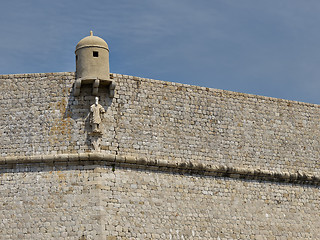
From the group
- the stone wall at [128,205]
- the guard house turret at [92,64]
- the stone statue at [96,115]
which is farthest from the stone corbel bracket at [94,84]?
the stone wall at [128,205]

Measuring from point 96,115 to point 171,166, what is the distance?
221cm

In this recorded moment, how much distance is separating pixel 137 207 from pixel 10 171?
2.99m

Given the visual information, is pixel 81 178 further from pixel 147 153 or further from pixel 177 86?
pixel 177 86

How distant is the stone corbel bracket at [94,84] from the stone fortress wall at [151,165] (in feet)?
0.50

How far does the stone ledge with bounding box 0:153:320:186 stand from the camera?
63.8 ft

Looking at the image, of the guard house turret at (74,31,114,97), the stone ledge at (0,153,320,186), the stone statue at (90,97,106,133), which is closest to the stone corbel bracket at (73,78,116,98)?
the guard house turret at (74,31,114,97)

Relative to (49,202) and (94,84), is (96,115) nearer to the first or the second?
(94,84)

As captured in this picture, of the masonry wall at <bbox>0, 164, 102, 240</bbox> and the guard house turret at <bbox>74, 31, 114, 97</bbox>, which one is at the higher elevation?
the guard house turret at <bbox>74, 31, 114, 97</bbox>

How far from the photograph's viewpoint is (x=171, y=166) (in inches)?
803

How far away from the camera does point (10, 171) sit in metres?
19.5

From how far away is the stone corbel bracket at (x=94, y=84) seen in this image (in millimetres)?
19891

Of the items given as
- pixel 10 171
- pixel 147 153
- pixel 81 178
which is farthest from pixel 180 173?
pixel 10 171

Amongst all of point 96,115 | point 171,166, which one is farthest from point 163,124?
point 96,115

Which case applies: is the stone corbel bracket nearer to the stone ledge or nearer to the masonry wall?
the stone ledge
